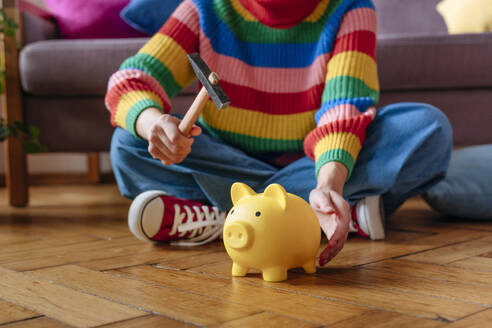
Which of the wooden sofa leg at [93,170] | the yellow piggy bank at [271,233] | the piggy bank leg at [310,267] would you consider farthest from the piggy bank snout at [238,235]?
the wooden sofa leg at [93,170]

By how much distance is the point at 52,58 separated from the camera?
1438 millimetres

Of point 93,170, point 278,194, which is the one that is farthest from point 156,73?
point 93,170

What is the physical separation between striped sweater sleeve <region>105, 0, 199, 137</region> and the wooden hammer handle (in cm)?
15

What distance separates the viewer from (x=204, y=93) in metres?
0.68

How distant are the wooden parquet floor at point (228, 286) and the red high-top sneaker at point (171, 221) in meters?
0.02

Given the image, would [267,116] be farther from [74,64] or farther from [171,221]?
[74,64]

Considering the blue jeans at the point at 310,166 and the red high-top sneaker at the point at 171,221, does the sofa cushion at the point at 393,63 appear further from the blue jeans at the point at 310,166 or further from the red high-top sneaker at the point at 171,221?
the red high-top sneaker at the point at 171,221

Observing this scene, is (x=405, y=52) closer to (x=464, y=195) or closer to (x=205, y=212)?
(x=464, y=195)

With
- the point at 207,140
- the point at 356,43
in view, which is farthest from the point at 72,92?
the point at 356,43

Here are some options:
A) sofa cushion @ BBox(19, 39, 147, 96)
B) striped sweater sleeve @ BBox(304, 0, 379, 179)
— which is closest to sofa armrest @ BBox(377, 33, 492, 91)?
striped sweater sleeve @ BBox(304, 0, 379, 179)

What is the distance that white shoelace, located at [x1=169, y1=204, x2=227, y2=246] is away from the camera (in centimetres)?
94

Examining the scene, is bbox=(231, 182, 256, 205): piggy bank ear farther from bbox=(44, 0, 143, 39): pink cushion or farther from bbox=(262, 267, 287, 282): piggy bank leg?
bbox=(44, 0, 143, 39): pink cushion

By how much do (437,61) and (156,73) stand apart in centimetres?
80

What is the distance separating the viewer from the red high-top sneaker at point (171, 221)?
0.92 meters
